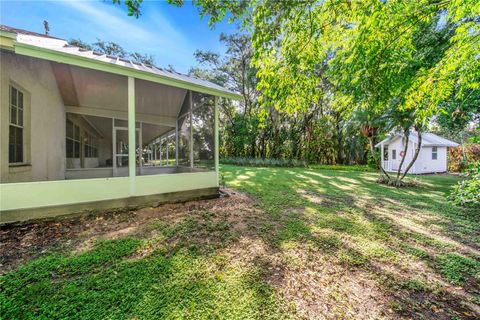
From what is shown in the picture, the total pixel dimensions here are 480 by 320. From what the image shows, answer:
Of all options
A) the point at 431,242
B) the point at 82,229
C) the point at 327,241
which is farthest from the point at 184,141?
the point at 431,242

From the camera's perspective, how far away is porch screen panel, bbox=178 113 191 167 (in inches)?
328

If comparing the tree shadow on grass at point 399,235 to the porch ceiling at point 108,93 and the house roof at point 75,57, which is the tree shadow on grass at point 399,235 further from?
the porch ceiling at point 108,93

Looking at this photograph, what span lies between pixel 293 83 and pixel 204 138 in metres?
4.70

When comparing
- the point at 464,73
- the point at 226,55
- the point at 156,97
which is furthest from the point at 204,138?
the point at 226,55

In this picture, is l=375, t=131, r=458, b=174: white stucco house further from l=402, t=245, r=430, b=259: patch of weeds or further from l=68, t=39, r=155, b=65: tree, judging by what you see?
l=68, t=39, r=155, b=65: tree

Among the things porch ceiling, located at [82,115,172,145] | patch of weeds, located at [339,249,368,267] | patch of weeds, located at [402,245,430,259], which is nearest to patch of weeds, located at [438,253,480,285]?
patch of weeds, located at [402,245,430,259]

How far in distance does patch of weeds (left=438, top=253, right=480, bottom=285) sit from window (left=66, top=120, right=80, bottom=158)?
10.1m

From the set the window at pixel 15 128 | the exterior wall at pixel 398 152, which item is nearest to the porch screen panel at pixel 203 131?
the window at pixel 15 128

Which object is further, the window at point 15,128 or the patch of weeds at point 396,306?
the window at point 15,128

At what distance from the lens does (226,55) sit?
19.2 m

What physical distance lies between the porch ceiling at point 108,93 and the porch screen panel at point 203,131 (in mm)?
682

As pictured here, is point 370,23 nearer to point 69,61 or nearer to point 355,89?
point 355,89

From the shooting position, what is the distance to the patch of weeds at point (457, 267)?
96.3 inches

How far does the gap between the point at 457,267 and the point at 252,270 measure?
281cm
